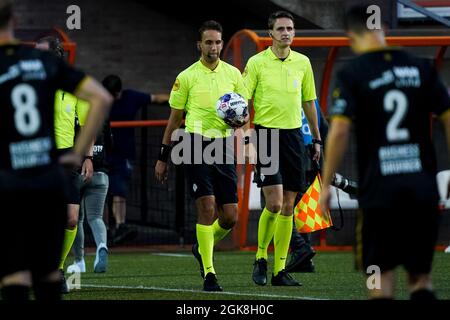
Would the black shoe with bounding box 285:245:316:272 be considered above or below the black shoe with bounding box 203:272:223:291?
below

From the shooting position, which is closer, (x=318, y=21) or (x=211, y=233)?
(x=211, y=233)

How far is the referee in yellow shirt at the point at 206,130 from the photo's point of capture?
11.4 m

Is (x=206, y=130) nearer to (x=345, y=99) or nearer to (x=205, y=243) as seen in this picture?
(x=205, y=243)

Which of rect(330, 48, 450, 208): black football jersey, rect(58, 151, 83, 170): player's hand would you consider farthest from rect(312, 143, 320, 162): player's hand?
rect(58, 151, 83, 170): player's hand

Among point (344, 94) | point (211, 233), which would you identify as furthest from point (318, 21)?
point (344, 94)

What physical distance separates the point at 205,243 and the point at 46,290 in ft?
15.0

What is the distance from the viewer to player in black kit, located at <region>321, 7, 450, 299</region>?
7.35 m

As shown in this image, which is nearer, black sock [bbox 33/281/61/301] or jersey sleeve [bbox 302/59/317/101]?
black sock [bbox 33/281/61/301]

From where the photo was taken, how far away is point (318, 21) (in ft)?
66.1

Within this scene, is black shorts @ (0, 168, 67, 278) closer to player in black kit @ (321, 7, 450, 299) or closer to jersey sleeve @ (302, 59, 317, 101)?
player in black kit @ (321, 7, 450, 299)

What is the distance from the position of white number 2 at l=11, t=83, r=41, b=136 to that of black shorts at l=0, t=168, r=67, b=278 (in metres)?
0.25

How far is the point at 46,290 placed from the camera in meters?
7.02

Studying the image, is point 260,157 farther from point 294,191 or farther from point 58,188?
point 58,188
